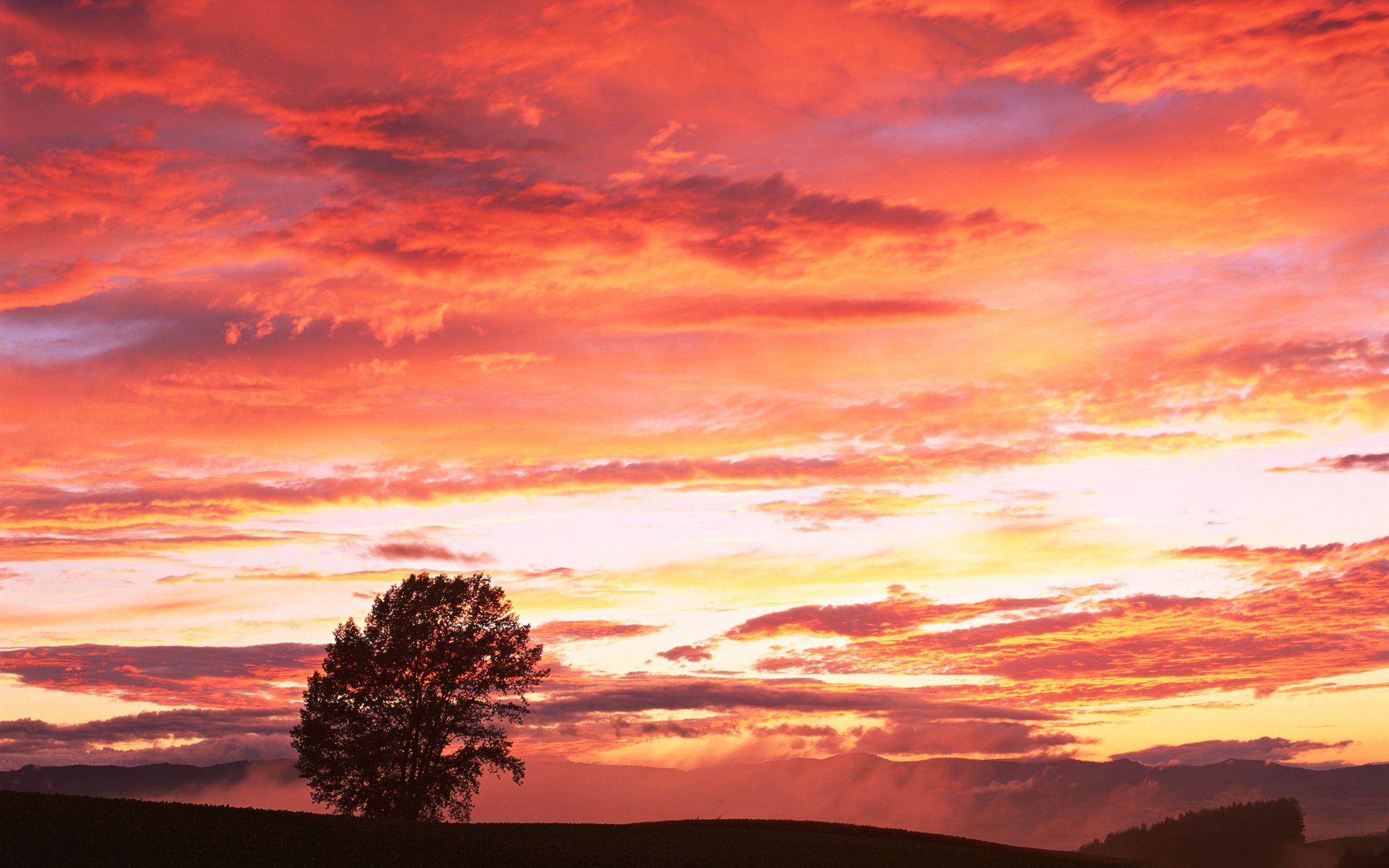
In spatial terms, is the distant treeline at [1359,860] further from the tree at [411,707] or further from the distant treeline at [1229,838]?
the tree at [411,707]

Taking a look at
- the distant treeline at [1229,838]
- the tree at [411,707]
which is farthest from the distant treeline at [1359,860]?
the tree at [411,707]

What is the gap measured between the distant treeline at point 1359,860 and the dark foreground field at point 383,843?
159 feet

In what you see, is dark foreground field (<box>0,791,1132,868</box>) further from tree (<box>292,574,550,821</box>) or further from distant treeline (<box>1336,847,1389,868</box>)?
distant treeline (<box>1336,847,1389,868</box>)

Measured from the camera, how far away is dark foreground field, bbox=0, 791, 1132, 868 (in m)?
44.5

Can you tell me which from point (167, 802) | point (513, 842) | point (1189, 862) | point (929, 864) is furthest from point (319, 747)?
point (1189, 862)

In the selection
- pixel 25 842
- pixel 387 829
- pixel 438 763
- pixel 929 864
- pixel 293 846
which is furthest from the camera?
pixel 438 763

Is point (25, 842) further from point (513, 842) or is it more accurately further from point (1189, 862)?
point (1189, 862)

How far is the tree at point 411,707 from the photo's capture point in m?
66.8

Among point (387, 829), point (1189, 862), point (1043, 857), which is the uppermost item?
point (387, 829)

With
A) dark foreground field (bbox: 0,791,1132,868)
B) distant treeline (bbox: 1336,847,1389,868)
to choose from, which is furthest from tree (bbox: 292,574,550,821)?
distant treeline (bbox: 1336,847,1389,868)

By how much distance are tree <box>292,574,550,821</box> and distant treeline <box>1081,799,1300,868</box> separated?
303 ft

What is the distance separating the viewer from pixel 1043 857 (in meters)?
63.1

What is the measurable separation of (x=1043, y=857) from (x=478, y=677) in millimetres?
34282

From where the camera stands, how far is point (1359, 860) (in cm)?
10862
